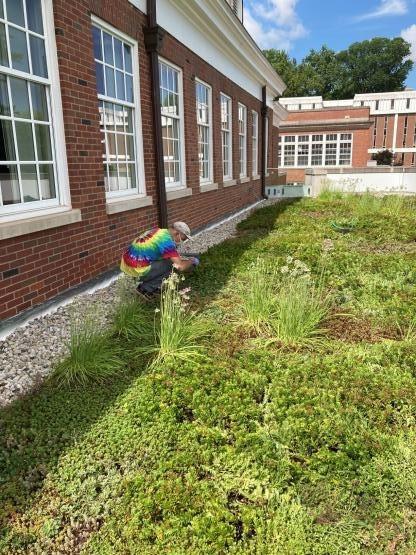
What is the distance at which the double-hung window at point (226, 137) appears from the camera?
38.3 feet

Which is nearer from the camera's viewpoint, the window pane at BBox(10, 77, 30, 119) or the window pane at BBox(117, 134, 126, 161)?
the window pane at BBox(10, 77, 30, 119)

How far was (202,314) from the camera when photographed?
447 centimetres

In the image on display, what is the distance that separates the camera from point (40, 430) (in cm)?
267

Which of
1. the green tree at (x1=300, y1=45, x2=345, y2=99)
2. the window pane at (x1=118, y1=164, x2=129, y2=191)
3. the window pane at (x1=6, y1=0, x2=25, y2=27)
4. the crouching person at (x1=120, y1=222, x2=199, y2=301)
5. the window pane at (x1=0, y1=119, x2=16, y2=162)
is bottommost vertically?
the crouching person at (x1=120, y1=222, x2=199, y2=301)

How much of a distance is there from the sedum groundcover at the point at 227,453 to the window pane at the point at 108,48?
377 centimetres

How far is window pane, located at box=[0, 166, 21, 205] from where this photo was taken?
13.4ft

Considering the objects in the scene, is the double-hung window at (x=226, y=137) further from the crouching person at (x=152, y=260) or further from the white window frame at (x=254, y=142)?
the crouching person at (x=152, y=260)

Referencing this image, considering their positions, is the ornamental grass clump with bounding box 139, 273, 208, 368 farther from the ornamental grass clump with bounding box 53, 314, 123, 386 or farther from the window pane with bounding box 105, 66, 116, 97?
the window pane with bounding box 105, 66, 116, 97

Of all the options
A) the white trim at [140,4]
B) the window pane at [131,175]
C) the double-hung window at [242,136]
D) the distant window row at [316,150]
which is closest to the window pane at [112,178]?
the window pane at [131,175]

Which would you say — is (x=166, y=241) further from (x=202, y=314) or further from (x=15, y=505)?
(x=15, y=505)

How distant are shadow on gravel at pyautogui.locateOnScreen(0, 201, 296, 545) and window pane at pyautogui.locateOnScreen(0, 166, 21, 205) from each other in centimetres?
192

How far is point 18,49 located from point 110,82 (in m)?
1.76

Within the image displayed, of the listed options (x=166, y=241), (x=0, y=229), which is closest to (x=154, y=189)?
(x=166, y=241)

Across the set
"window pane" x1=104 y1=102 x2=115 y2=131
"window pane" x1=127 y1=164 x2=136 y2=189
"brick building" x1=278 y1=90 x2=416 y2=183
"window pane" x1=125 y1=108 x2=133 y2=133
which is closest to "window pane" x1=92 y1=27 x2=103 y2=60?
"window pane" x1=104 y1=102 x2=115 y2=131
